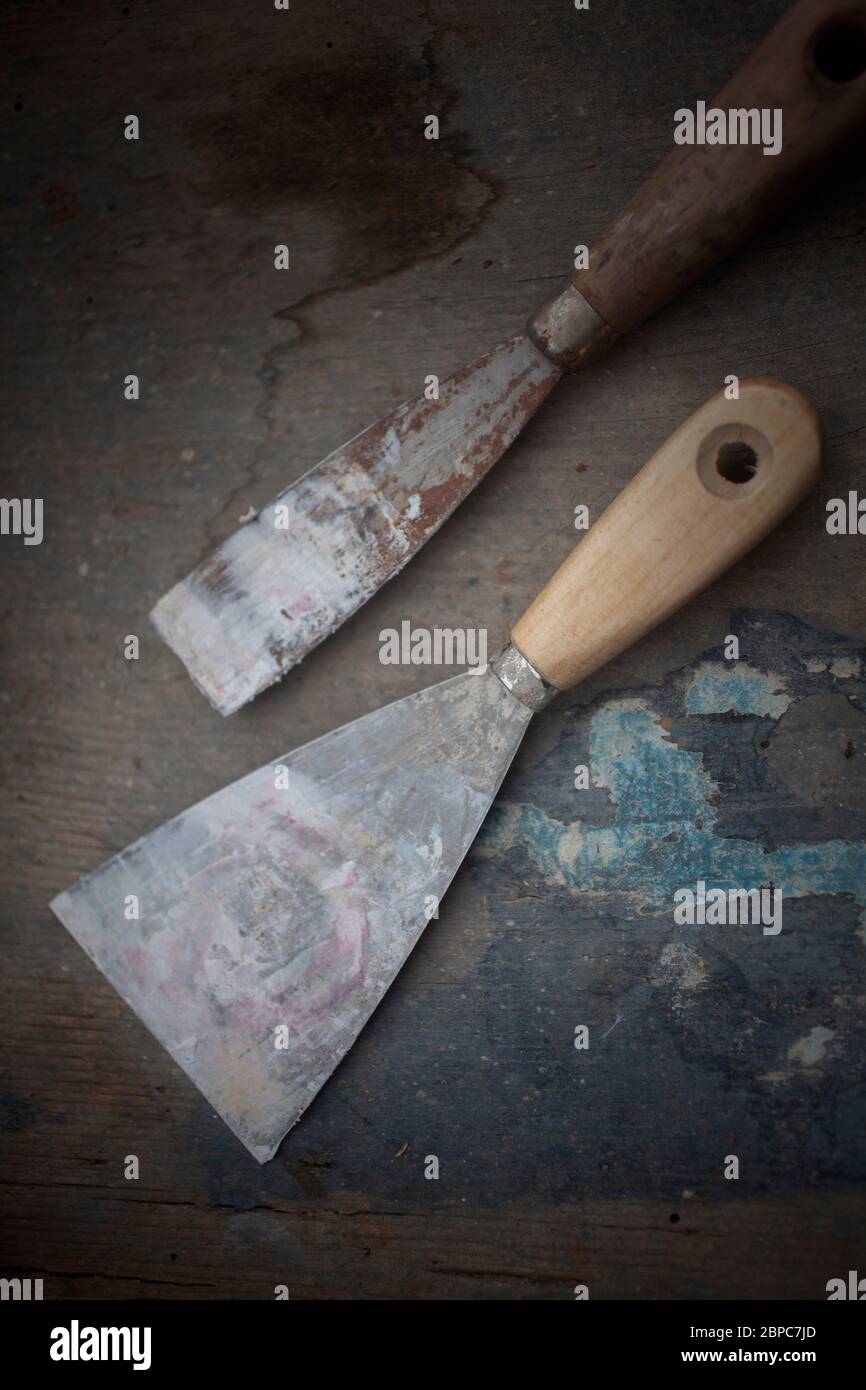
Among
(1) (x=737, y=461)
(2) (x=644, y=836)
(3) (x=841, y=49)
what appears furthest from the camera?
(2) (x=644, y=836)

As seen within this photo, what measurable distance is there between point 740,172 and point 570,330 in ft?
0.95

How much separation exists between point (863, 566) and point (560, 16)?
0.97 meters

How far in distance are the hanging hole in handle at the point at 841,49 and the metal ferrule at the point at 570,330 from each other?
0.40 metres

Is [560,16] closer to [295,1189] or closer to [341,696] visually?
[341,696]

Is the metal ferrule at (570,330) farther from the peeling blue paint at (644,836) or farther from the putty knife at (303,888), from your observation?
the peeling blue paint at (644,836)

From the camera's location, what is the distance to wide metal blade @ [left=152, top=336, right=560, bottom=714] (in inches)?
56.1

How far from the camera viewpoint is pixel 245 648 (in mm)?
1443

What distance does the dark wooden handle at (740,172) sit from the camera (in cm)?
122

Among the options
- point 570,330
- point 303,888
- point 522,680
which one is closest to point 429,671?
point 522,680

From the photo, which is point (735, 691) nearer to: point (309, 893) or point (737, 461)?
point (737, 461)

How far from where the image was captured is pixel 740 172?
1263 millimetres

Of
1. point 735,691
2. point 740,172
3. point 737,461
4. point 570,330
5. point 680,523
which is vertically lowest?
point 735,691

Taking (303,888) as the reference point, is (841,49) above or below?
above

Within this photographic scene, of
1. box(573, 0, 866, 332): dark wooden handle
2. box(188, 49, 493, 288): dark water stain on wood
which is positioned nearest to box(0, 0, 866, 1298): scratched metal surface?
box(188, 49, 493, 288): dark water stain on wood
